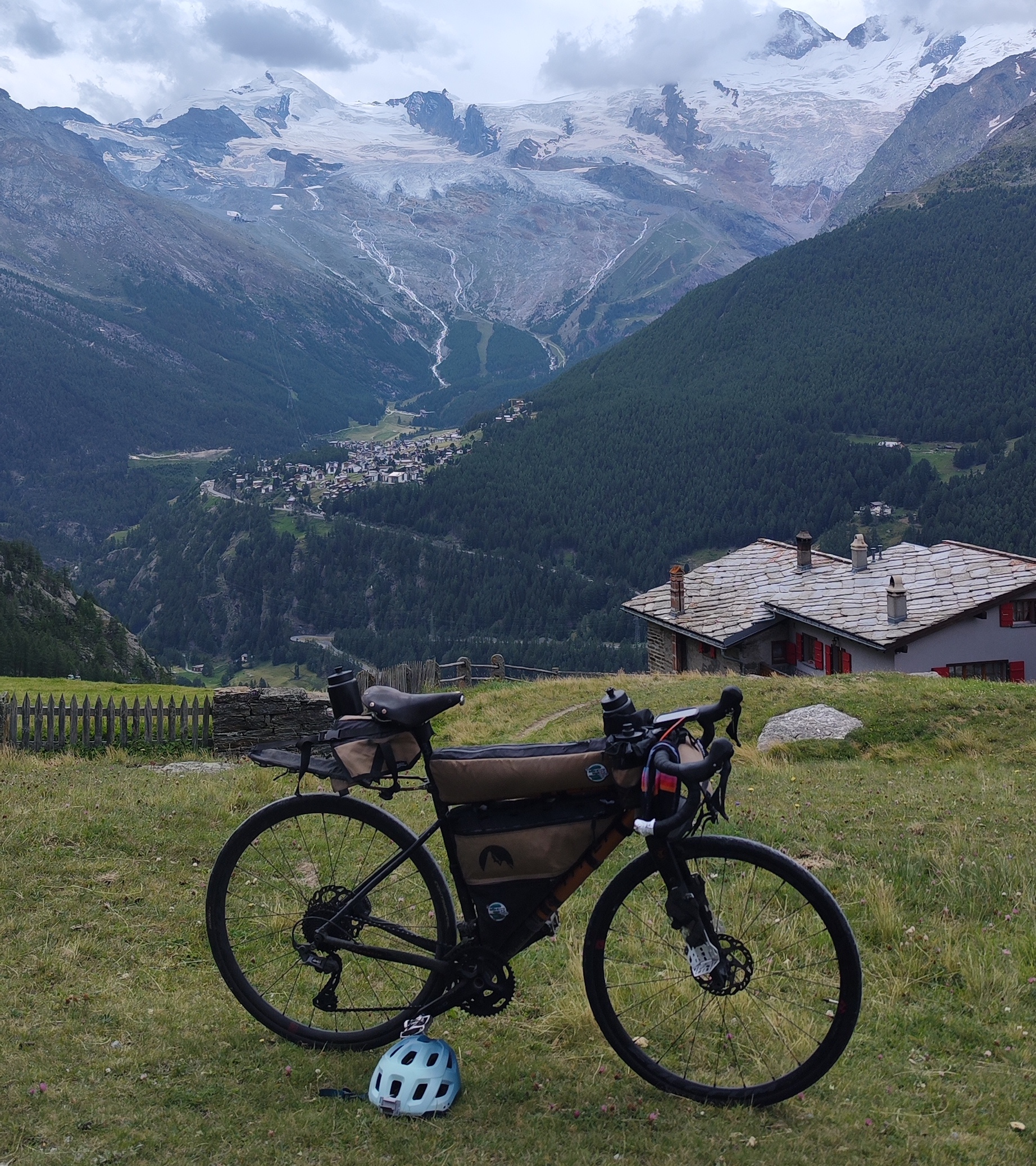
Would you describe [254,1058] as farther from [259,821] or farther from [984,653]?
[984,653]

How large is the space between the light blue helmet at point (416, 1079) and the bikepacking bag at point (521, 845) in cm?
61

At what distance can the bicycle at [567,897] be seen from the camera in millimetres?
4504

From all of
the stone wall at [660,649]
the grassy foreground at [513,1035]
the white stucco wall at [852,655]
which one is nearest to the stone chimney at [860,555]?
the white stucco wall at [852,655]

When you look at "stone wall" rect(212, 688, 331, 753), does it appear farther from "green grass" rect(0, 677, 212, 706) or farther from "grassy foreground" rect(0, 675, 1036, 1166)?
"grassy foreground" rect(0, 675, 1036, 1166)

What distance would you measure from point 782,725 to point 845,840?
515 inches

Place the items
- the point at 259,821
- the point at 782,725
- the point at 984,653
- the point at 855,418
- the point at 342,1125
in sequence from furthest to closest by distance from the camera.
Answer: the point at 855,418 → the point at 984,653 → the point at 782,725 → the point at 259,821 → the point at 342,1125

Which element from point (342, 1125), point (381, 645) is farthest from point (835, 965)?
point (381, 645)

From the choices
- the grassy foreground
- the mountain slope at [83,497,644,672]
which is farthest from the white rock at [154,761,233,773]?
the mountain slope at [83,497,644,672]

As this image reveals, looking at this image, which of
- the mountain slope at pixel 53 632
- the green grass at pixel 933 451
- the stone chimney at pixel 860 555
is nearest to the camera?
the stone chimney at pixel 860 555

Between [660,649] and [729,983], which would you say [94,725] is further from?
[660,649]

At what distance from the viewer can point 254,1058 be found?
5.13m

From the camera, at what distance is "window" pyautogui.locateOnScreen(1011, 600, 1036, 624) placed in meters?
39.0

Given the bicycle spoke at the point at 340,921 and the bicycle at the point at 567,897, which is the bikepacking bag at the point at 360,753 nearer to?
the bicycle at the point at 567,897

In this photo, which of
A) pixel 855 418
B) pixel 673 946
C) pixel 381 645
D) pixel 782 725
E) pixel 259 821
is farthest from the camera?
pixel 855 418
